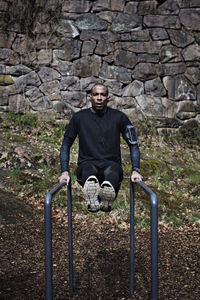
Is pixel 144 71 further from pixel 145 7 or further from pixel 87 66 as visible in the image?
pixel 145 7

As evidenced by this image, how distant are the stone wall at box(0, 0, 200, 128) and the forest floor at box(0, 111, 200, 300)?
6.11ft

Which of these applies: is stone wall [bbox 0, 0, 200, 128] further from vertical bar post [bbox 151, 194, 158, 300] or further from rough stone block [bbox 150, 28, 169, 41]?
vertical bar post [bbox 151, 194, 158, 300]

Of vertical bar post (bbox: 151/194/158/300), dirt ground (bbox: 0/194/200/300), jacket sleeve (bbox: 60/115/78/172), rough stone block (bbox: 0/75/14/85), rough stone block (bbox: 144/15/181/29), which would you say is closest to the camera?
vertical bar post (bbox: 151/194/158/300)

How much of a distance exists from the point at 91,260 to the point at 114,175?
65.5 inches

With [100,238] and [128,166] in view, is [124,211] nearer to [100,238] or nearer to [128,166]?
[100,238]

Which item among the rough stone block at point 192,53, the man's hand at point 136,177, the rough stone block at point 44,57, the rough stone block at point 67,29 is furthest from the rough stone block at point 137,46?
the man's hand at point 136,177

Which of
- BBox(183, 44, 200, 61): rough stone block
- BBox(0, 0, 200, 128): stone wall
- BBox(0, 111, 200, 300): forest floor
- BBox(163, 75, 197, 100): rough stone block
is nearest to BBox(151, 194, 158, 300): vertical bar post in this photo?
BBox(0, 111, 200, 300): forest floor

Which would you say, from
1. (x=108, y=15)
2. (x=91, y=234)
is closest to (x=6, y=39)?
(x=108, y=15)

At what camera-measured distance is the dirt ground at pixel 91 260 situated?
130 inches

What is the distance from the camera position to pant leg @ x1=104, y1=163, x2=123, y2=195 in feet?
9.20

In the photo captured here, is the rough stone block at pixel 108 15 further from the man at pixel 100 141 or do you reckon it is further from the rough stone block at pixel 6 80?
the man at pixel 100 141

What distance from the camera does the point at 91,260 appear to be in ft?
13.2

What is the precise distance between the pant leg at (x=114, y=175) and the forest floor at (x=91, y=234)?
122cm

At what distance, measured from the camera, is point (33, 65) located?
913 centimetres
